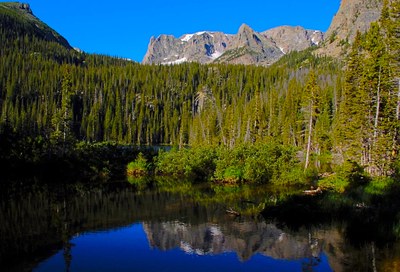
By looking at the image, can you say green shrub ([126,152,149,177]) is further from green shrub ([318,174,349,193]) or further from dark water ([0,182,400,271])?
green shrub ([318,174,349,193])

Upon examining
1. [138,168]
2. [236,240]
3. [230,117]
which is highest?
[230,117]

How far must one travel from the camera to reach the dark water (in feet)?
73.3

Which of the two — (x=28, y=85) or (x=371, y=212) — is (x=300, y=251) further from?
(x=28, y=85)

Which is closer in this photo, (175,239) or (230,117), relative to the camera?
(175,239)

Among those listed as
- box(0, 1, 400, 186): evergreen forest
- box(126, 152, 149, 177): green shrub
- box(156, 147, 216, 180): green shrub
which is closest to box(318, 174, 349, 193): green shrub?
box(0, 1, 400, 186): evergreen forest

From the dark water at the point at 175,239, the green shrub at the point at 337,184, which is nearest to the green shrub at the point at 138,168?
the dark water at the point at 175,239

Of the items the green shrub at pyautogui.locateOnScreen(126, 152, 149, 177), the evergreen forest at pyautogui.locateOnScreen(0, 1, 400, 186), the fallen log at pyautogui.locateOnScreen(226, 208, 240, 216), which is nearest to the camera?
the fallen log at pyautogui.locateOnScreen(226, 208, 240, 216)

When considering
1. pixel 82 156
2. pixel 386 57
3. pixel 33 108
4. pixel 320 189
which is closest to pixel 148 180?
pixel 82 156

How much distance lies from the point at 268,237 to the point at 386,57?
23.7 m

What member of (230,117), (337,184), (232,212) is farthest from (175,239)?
(230,117)

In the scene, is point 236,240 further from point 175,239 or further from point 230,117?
point 230,117

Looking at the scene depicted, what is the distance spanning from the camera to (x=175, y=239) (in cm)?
2761

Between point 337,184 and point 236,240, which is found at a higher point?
point 337,184

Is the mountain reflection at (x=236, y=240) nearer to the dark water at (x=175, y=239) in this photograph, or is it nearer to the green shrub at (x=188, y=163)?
the dark water at (x=175, y=239)
